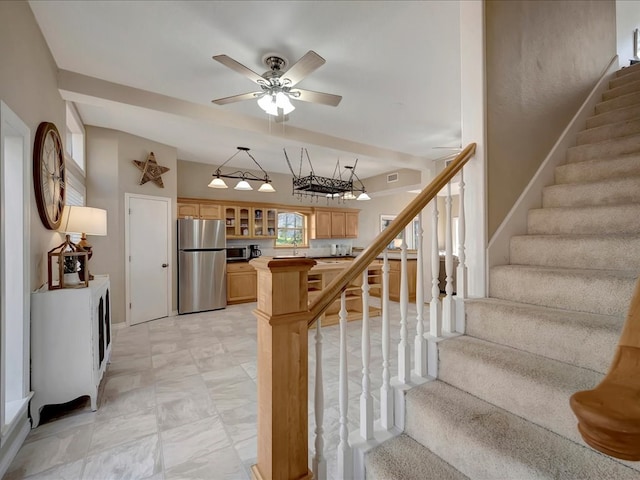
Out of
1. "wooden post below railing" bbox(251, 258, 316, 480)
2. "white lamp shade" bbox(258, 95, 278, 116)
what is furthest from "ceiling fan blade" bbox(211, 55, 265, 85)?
"wooden post below railing" bbox(251, 258, 316, 480)

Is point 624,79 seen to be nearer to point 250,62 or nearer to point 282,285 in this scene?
point 250,62

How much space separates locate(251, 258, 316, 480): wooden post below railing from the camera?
114 centimetres

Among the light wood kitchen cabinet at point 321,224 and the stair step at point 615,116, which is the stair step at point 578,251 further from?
the light wood kitchen cabinet at point 321,224

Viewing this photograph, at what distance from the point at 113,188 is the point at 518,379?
5218 millimetres

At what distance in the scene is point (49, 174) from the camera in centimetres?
256

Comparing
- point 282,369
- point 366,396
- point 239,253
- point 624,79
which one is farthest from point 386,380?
point 239,253

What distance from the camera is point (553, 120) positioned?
2.31m

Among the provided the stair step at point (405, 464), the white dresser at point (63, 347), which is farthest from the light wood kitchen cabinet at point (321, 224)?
the stair step at point (405, 464)

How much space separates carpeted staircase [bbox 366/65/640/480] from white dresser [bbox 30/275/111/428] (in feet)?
7.51

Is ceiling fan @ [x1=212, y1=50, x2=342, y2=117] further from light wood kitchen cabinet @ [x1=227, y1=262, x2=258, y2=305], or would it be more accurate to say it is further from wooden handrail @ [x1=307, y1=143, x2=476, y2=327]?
light wood kitchen cabinet @ [x1=227, y1=262, x2=258, y2=305]

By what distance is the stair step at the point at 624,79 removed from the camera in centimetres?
258

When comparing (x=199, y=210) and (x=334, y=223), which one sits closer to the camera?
(x=199, y=210)

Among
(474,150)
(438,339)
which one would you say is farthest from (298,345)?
(474,150)

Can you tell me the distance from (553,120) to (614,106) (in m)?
0.70
